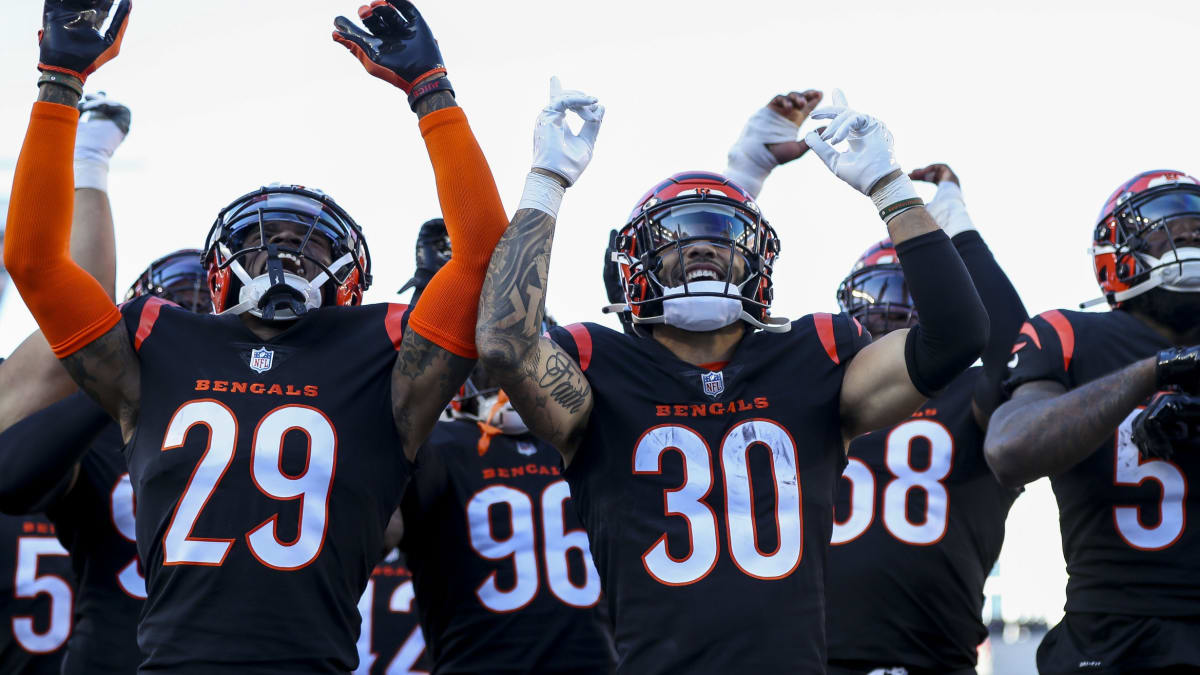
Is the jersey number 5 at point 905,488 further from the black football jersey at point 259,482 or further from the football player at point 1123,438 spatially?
the black football jersey at point 259,482

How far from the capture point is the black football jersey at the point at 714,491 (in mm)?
A: 3137

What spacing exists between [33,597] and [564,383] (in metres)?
2.70

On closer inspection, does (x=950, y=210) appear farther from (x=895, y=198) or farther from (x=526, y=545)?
(x=526, y=545)

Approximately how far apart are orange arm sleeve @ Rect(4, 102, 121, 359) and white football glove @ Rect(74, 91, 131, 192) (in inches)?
37.5

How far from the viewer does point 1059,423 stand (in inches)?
144

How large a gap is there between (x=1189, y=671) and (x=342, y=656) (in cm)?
229

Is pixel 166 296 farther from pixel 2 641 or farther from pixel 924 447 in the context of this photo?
pixel 924 447

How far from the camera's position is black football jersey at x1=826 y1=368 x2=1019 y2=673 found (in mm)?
4367

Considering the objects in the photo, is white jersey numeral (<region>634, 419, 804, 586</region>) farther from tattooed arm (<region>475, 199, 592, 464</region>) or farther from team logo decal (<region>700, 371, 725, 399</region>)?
tattooed arm (<region>475, 199, 592, 464</region>)

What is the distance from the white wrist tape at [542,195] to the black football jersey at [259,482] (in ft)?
1.59

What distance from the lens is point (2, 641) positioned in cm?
488

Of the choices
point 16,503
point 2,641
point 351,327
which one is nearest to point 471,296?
point 351,327

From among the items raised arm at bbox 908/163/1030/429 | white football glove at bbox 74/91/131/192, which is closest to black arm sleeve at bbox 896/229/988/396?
raised arm at bbox 908/163/1030/429

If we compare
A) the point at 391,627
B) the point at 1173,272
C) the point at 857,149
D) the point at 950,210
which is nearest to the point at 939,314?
the point at 857,149
